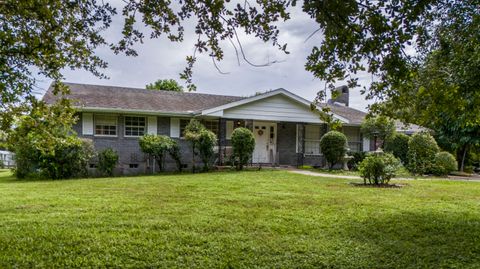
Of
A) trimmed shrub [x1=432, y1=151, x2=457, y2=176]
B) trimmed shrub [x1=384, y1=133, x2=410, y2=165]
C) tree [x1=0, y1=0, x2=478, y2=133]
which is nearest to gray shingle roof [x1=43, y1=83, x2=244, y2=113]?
trimmed shrub [x1=384, y1=133, x2=410, y2=165]

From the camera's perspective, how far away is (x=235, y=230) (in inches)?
224

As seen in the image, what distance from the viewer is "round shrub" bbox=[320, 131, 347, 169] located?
1795 cm

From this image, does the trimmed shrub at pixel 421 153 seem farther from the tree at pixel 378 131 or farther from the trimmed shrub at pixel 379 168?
the trimmed shrub at pixel 379 168

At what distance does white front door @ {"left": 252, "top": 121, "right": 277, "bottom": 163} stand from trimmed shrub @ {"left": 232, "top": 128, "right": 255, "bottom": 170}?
10.6ft

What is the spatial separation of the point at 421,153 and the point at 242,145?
29.9ft

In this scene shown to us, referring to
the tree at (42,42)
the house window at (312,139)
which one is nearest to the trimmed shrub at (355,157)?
the house window at (312,139)

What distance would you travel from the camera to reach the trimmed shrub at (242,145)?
1637cm

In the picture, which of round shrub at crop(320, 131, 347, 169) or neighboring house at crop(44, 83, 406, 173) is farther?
round shrub at crop(320, 131, 347, 169)

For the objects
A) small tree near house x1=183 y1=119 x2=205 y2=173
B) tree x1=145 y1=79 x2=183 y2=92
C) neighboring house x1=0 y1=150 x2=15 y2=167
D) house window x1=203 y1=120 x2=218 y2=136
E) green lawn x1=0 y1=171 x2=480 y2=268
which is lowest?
green lawn x1=0 y1=171 x2=480 y2=268

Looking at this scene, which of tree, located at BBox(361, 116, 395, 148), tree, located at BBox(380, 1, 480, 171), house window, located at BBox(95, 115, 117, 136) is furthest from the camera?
tree, located at BBox(361, 116, 395, 148)

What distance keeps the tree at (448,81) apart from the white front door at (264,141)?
12311mm

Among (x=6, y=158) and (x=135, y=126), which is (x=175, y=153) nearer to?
(x=135, y=126)

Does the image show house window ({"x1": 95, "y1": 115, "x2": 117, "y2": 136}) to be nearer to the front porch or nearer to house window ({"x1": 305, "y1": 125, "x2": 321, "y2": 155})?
the front porch

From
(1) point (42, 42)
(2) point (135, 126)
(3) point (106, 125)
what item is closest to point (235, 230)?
(1) point (42, 42)
